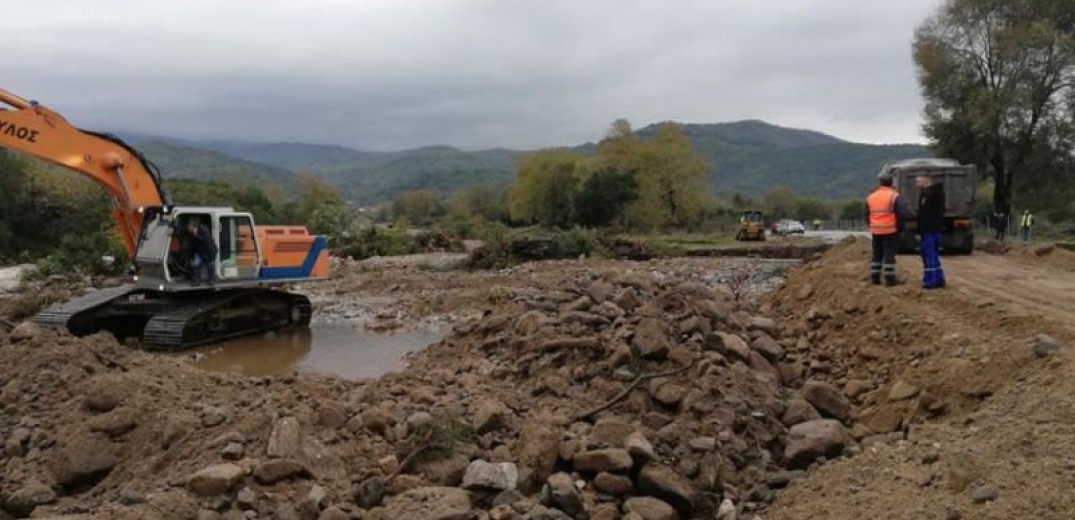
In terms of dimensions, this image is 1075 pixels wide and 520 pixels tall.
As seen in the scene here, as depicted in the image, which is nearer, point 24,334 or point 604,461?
point 604,461

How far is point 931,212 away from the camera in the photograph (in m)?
10.5

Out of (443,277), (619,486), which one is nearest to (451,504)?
(619,486)

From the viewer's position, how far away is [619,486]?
19.1 ft

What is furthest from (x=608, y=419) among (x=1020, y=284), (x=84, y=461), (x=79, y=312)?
(x=79, y=312)

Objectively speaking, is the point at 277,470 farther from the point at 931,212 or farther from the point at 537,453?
the point at 931,212

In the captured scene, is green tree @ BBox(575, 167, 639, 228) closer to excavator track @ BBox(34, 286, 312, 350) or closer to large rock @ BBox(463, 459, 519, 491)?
excavator track @ BBox(34, 286, 312, 350)

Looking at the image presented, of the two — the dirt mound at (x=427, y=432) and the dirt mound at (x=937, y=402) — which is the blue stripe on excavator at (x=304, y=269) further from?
the dirt mound at (x=937, y=402)

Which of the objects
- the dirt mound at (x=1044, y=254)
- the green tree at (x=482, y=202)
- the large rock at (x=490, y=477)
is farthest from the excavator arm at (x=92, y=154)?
the green tree at (x=482, y=202)

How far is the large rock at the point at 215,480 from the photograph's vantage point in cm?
528

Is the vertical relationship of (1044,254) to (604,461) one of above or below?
above

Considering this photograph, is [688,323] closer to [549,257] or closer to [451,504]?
[451,504]

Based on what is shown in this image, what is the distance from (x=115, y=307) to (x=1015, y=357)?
12600mm

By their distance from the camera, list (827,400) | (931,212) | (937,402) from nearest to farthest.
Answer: (937,402)
(827,400)
(931,212)

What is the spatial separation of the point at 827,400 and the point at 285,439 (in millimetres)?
4748
